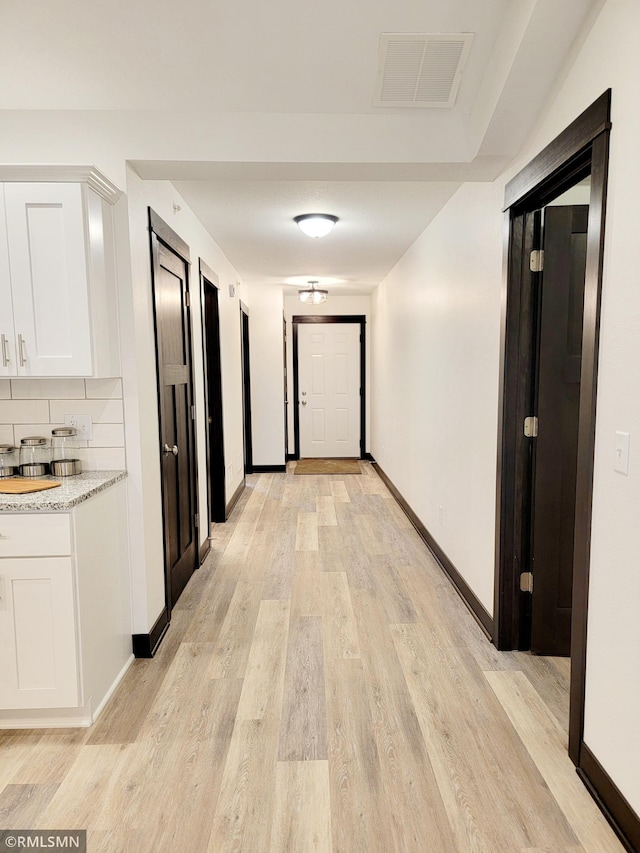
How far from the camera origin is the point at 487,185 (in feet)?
9.18

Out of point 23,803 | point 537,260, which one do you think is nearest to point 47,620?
point 23,803

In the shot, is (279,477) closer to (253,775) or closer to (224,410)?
(224,410)

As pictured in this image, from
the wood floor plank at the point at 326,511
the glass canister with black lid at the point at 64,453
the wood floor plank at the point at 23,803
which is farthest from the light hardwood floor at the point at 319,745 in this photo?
the wood floor plank at the point at 326,511

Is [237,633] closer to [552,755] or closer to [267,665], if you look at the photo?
[267,665]

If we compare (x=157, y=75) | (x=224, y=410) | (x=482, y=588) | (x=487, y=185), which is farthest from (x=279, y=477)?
(x=157, y=75)

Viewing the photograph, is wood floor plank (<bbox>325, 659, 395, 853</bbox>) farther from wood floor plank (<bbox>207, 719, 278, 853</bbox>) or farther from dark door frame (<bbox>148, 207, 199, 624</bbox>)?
dark door frame (<bbox>148, 207, 199, 624</bbox>)

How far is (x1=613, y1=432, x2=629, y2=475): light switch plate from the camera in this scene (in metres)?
1.53

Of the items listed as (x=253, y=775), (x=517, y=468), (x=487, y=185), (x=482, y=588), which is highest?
(x=487, y=185)

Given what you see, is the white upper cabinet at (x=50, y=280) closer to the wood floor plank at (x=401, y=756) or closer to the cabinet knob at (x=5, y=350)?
the cabinet knob at (x=5, y=350)

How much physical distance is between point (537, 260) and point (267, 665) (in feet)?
7.22

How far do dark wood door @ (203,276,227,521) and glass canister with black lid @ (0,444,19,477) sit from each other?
7.21 ft

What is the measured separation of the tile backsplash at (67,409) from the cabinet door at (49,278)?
0.26 m

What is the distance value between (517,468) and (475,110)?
1544 mm

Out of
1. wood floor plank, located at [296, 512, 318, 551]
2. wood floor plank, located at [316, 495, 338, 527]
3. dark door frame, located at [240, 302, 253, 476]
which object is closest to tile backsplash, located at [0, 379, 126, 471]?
wood floor plank, located at [296, 512, 318, 551]
